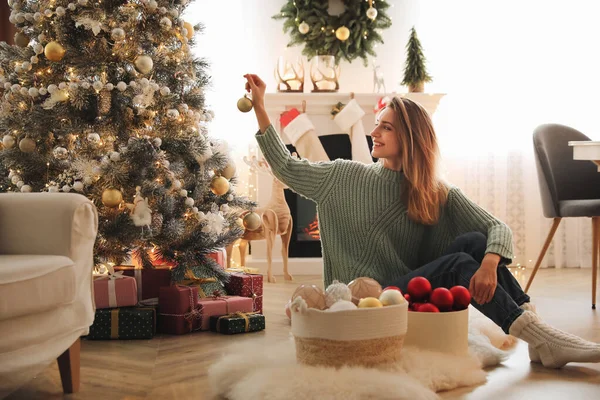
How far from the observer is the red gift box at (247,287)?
10.3 ft

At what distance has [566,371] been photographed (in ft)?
7.13

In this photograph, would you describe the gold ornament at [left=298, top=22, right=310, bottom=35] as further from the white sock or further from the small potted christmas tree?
the white sock

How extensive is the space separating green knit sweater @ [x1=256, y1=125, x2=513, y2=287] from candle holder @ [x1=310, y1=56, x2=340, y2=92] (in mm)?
2419

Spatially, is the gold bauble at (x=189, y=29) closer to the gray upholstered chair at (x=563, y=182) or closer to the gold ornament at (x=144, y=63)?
the gold ornament at (x=144, y=63)

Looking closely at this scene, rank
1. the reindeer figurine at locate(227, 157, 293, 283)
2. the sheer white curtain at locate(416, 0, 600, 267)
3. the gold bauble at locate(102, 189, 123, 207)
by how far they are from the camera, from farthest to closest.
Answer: the sheer white curtain at locate(416, 0, 600, 267)
the reindeer figurine at locate(227, 157, 293, 283)
the gold bauble at locate(102, 189, 123, 207)

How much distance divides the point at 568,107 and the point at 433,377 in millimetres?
3765

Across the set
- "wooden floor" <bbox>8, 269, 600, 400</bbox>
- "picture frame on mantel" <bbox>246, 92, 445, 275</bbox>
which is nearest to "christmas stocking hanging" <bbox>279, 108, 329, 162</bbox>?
"picture frame on mantel" <bbox>246, 92, 445, 275</bbox>

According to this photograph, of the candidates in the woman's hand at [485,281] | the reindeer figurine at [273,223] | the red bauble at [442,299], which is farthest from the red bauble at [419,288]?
the reindeer figurine at [273,223]

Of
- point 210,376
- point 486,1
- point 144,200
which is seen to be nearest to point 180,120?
point 144,200

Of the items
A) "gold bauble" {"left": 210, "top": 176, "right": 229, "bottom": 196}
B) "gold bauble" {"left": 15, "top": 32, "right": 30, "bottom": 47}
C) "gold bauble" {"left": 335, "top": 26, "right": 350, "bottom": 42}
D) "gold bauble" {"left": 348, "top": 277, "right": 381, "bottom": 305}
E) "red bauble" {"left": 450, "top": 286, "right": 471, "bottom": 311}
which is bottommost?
"red bauble" {"left": 450, "top": 286, "right": 471, "bottom": 311}

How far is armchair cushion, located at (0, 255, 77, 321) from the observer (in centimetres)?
173

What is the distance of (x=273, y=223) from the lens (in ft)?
14.5

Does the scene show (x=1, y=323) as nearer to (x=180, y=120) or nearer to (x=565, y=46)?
(x=180, y=120)

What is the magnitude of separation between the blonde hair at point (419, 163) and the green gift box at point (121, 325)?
1.07 metres
